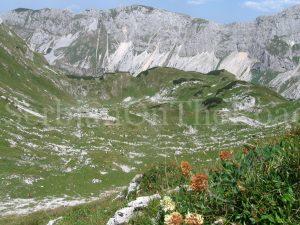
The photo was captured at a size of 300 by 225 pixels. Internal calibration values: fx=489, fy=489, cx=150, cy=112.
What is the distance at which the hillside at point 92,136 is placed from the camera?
158ft

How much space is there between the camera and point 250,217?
6477mm

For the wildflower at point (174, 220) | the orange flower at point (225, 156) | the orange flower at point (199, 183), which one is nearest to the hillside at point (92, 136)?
the orange flower at point (225, 156)

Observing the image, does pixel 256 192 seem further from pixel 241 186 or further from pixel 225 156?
pixel 225 156

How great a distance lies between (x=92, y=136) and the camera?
82.7 m

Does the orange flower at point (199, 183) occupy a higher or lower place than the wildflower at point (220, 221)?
higher

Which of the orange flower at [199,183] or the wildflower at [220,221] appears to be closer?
the wildflower at [220,221]

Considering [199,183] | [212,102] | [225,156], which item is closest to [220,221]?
[199,183]

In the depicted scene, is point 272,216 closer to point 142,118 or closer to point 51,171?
point 51,171

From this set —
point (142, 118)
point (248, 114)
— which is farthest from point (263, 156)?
point (248, 114)

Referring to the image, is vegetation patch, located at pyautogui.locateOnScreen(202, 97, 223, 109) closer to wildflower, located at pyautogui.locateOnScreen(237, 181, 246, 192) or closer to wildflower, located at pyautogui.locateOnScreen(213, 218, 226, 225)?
wildflower, located at pyautogui.locateOnScreen(237, 181, 246, 192)

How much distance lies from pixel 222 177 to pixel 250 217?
4.03 ft

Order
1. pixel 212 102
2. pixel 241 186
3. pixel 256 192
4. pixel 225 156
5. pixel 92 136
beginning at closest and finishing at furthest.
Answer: pixel 256 192
pixel 241 186
pixel 225 156
pixel 92 136
pixel 212 102

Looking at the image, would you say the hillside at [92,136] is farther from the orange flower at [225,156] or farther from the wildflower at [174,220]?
the wildflower at [174,220]

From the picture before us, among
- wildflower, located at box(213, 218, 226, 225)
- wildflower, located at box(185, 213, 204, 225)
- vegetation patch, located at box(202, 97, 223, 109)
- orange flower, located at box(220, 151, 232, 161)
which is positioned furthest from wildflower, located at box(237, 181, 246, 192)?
vegetation patch, located at box(202, 97, 223, 109)
